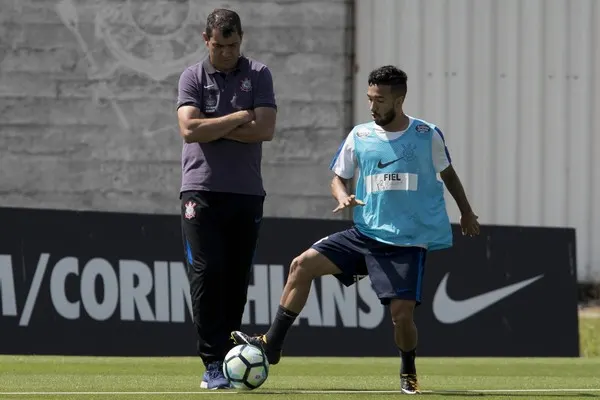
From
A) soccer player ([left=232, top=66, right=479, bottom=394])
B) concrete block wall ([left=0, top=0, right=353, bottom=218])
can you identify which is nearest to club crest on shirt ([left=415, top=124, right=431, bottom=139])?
soccer player ([left=232, top=66, right=479, bottom=394])

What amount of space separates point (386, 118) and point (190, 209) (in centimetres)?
116

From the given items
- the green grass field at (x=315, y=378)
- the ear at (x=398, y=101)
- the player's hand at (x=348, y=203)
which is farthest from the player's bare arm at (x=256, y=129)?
the green grass field at (x=315, y=378)

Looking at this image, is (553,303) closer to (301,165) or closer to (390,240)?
(301,165)

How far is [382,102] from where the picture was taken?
27.5 feet

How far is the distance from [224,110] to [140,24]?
10.3m

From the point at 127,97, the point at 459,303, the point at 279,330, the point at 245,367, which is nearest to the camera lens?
the point at 245,367

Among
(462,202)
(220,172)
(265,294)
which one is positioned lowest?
(265,294)

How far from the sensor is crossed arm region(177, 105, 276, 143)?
8.12m

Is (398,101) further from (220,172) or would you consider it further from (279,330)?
(279,330)

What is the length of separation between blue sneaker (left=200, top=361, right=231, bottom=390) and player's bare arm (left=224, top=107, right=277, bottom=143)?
121 cm

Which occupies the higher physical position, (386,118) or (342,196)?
(386,118)

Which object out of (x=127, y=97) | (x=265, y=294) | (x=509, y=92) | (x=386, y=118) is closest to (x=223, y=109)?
(x=386, y=118)

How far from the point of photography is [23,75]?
60.2 ft

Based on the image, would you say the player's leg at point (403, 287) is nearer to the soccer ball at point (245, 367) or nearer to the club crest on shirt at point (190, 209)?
the soccer ball at point (245, 367)
